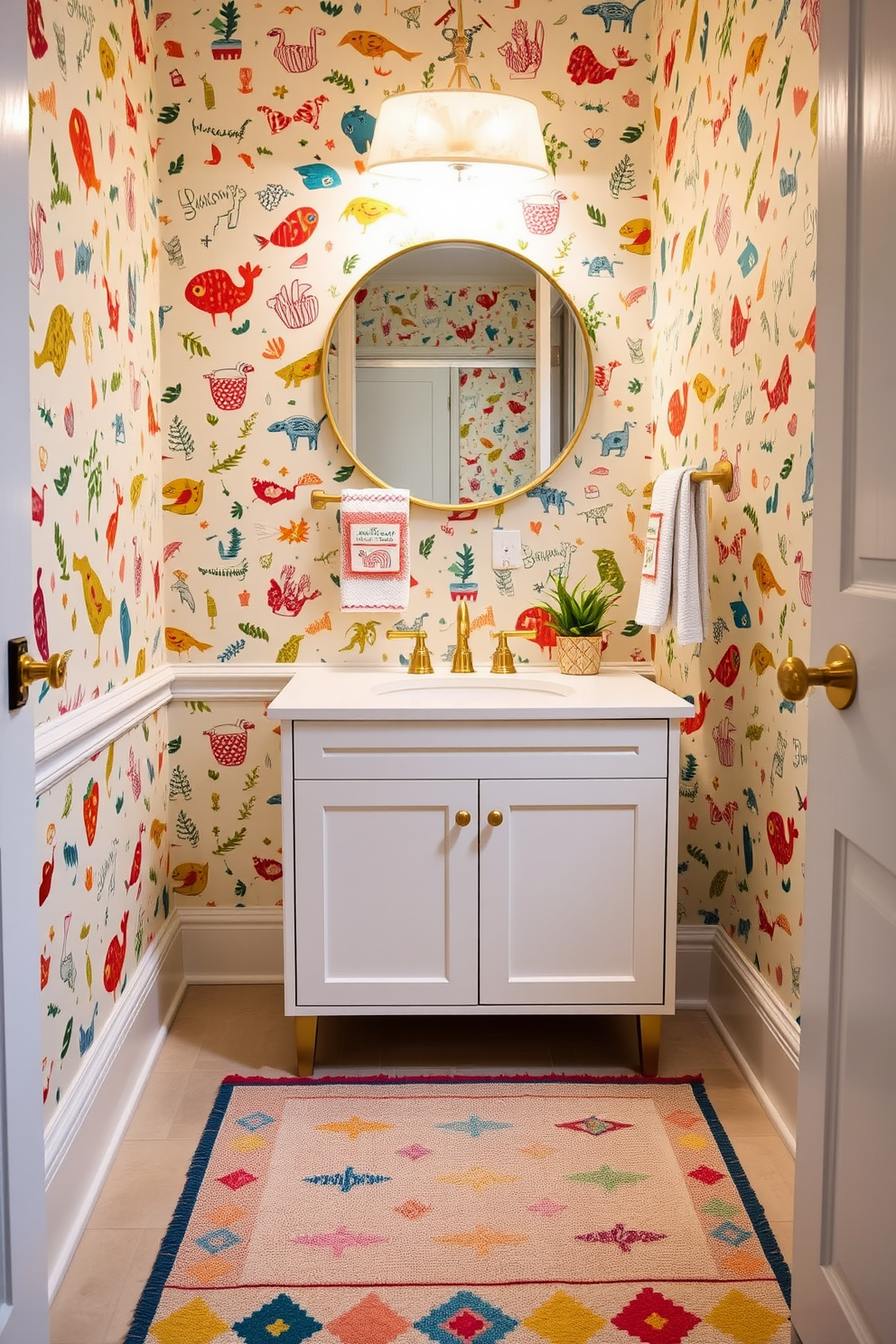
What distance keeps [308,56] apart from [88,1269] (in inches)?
102

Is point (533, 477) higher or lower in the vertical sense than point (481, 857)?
higher

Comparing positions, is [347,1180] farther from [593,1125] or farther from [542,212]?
[542,212]

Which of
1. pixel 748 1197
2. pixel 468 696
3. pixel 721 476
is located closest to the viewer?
pixel 748 1197

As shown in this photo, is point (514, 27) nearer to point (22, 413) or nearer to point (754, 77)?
point (754, 77)

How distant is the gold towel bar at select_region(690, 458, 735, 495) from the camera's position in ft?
8.00

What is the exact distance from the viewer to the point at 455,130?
2.55 meters

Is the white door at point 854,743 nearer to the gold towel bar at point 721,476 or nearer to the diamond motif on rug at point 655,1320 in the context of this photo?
the diamond motif on rug at point 655,1320

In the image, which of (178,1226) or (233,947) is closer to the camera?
(178,1226)

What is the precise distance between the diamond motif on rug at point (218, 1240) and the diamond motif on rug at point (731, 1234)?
752 millimetres

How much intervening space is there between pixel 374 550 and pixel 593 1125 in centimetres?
137

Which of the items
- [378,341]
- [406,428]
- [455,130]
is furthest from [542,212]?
[406,428]

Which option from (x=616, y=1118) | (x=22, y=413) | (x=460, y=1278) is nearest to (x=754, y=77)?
(x=22, y=413)

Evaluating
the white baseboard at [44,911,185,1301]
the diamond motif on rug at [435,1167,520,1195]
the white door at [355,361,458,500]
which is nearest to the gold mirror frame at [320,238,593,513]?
the white door at [355,361,458,500]

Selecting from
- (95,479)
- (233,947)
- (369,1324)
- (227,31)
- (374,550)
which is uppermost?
(227,31)
